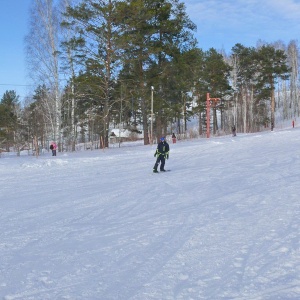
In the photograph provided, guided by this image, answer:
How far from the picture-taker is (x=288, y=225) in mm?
5984

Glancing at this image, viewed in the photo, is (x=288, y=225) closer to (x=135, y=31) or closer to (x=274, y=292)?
(x=274, y=292)

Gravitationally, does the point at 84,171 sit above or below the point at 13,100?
below

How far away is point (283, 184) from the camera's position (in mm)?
10000

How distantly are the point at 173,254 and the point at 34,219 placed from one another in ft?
12.2

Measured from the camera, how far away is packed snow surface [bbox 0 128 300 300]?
390cm

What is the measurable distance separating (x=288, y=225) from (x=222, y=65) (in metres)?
41.0

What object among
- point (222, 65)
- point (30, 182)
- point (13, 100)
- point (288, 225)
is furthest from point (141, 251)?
point (13, 100)

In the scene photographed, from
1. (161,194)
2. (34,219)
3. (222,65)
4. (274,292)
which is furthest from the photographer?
(222,65)

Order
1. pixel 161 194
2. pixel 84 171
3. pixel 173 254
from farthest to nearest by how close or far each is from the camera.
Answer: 1. pixel 84 171
2. pixel 161 194
3. pixel 173 254

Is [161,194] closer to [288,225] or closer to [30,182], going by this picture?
[288,225]

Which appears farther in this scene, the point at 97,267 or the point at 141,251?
the point at 141,251

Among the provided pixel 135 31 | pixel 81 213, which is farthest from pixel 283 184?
pixel 135 31

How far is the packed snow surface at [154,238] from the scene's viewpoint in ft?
12.8

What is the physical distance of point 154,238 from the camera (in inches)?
223
